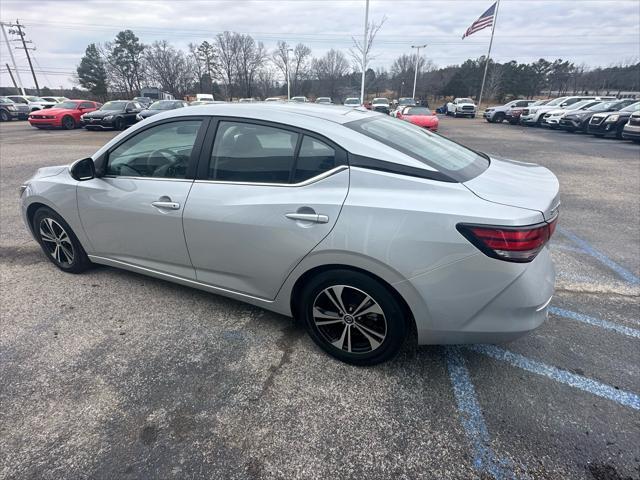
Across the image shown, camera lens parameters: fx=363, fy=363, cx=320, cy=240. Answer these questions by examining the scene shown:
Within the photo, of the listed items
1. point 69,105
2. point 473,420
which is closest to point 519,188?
point 473,420

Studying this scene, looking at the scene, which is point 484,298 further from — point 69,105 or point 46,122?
point 69,105

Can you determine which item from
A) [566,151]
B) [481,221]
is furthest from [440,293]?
[566,151]

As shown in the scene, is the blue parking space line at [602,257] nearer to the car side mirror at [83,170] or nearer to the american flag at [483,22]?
the car side mirror at [83,170]

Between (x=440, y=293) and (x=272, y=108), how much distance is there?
1.71 meters

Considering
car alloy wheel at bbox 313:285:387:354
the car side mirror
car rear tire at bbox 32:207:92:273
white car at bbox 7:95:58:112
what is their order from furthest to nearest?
white car at bbox 7:95:58:112, car rear tire at bbox 32:207:92:273, the car side mirror, car alloy wheel at bbox 313:285:387:354

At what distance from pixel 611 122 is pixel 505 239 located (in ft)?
61.9

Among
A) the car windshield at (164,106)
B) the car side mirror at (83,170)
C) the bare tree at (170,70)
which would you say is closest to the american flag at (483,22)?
the car windshield at (164,106)

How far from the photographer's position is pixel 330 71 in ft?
237

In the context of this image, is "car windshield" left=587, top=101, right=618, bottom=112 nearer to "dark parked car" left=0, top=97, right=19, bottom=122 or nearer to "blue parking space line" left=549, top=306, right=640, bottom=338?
"blue parking space line" left=549, top=306, right=640, bottom=338

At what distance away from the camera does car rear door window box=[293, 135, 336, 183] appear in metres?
2.25

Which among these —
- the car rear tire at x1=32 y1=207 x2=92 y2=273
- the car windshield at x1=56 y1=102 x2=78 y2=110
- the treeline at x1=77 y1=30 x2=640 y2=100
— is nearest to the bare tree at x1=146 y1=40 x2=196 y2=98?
the treeline at x1=77 y1=30 x2=640 y2=100

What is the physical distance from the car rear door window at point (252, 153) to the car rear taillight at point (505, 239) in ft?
3.83

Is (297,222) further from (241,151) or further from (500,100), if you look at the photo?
(500,100)

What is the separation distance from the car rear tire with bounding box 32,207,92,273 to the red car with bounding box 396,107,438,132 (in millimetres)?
15729
